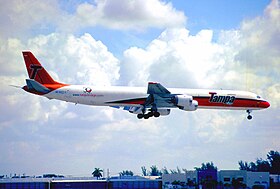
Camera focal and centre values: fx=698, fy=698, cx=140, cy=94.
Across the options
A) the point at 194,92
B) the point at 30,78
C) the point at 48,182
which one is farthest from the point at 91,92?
the point at 48,182

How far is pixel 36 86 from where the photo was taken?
103 m

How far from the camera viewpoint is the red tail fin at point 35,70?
4235 inches

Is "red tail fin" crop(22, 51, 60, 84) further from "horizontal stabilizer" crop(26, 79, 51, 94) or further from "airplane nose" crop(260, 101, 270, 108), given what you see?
"airplane nose" crop(260, 101, 270, 108)

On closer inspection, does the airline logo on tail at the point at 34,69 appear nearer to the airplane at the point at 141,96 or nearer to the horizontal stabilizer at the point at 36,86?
the airplane at the point at 141,96

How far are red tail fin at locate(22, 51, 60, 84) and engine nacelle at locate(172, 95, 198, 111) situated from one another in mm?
18871

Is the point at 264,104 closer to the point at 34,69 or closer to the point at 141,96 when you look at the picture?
the point at 141,96

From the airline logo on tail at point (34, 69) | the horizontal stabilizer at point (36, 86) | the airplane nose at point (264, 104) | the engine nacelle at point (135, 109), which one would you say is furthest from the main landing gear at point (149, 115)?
the airplane nose at point (264, 104)

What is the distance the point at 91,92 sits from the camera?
105938 mm

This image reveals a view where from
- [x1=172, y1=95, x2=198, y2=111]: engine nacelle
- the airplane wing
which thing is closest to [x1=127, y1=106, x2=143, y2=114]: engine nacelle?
the airplane wing

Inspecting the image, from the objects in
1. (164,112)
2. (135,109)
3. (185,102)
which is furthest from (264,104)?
(135,109)

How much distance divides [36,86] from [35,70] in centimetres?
626

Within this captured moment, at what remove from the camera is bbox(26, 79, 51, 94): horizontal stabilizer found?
103 m

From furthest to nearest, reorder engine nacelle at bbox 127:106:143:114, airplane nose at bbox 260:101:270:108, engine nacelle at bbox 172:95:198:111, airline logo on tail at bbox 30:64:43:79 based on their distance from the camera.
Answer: airplane nose at bbox 260:101:270:108 → engine nacelle at bbox 127:106:143:114 → airline logo on tail at bbox 30:64:43:79 → engine nacelle at bbox 172:95:198:111

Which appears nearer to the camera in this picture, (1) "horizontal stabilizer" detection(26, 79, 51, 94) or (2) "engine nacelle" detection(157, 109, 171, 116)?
(1) "horizontal stabilizer" detection(26, 79, 51, 94)
